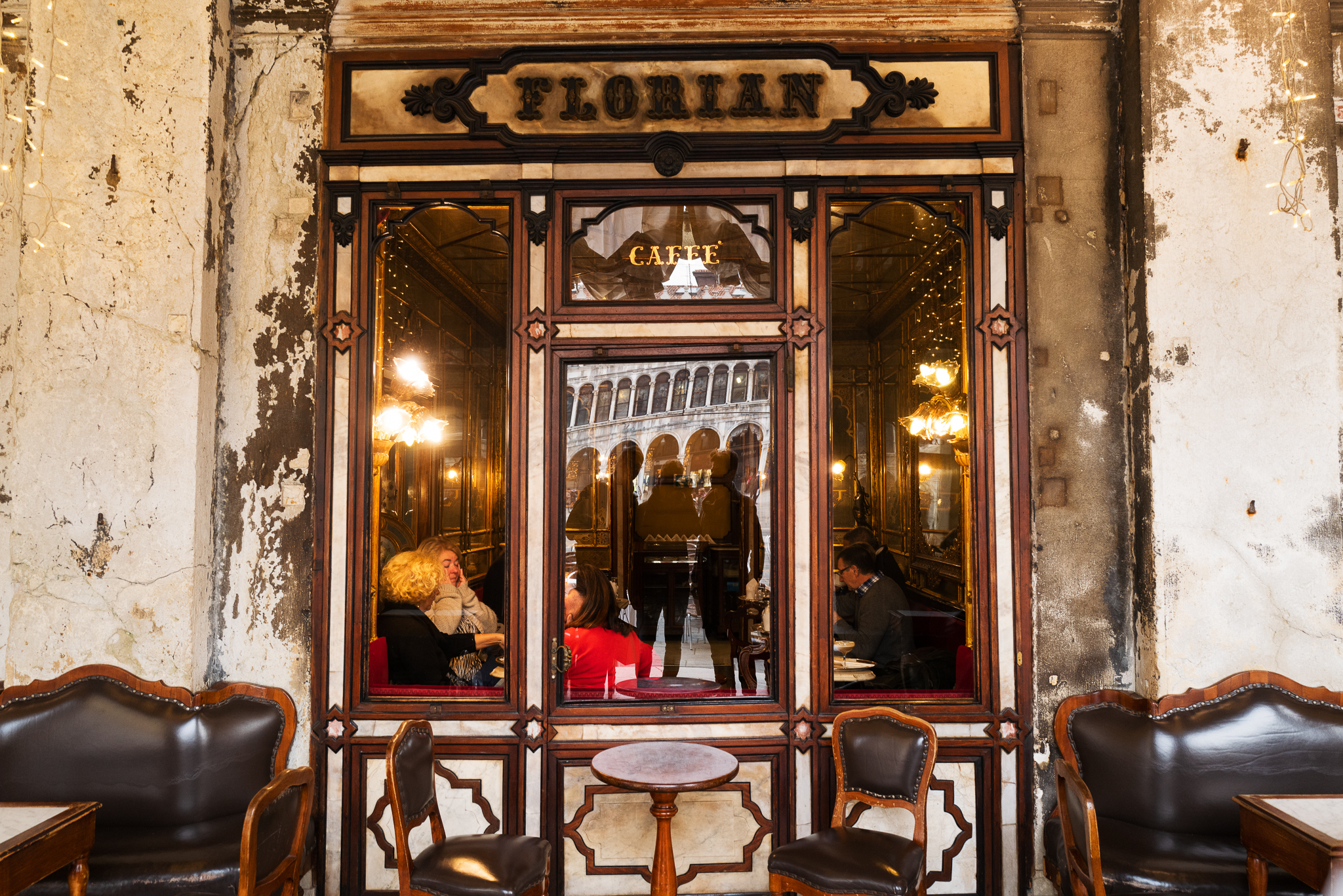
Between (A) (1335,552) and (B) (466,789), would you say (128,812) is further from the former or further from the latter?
(A) (1335,552)

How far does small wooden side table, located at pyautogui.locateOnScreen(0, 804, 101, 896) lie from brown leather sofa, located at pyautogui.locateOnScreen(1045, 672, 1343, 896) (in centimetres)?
366

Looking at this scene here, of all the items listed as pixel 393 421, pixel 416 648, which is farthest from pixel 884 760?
pixel 393 421

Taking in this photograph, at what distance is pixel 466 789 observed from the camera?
370cm

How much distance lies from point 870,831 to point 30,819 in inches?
116

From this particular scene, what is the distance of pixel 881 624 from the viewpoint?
12.5 ft

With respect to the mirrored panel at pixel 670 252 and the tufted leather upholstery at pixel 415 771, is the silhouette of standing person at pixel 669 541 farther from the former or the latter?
the tufted leather upholstery at pixel 415 771

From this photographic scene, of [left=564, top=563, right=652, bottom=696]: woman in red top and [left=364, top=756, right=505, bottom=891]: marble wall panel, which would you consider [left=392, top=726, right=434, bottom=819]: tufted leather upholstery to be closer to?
[left=364, top=756, right=505, bottom=891]: marble wall panel

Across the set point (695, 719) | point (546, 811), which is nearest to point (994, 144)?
point (695, 719)

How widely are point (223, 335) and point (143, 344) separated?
338mm

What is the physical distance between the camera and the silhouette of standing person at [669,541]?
3.86m

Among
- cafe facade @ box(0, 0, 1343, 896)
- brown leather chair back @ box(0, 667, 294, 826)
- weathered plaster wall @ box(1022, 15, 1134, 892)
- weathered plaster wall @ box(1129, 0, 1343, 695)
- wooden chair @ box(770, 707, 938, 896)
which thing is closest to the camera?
wooden chair @ box(770, 707, 938, 896)

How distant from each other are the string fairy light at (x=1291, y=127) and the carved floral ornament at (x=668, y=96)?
1505mm

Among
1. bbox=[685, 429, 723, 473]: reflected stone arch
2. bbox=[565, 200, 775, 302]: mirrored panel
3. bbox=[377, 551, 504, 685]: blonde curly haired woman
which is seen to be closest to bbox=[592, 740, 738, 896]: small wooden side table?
bbox=[377, 551, 504, 685]: blonde curly haired woman

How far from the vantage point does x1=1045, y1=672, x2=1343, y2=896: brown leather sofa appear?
10.5 ft
